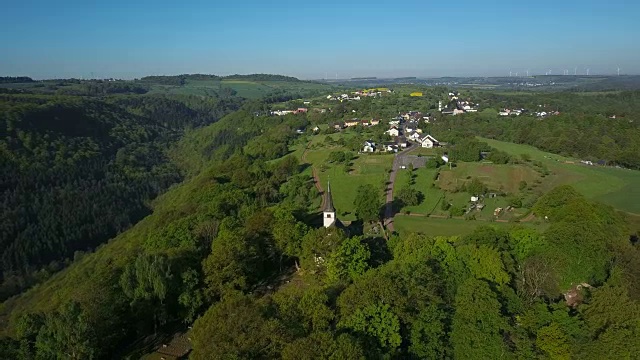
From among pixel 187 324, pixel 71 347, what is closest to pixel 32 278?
pixel 187 324

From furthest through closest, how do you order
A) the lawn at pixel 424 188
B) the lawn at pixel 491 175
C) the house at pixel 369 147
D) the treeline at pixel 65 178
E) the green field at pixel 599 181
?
the house at pixel 369 147, the treeline at pixel 65 178, the lawn at pixel 491 175, the green field at pixel 599 181, the lawn at pixel 424 188

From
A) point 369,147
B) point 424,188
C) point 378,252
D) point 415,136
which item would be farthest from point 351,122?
point 378,252

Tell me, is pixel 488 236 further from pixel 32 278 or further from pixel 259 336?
pixel 32 278

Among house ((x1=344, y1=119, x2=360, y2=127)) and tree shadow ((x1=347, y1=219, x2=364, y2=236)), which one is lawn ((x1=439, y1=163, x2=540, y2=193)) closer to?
→ tree shadow ((x1=347, y1=219, x2=364, y2=236))

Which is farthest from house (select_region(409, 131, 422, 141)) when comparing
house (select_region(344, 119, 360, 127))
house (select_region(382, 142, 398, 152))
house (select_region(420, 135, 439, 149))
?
house (select_region(344, 119, 360, 127))

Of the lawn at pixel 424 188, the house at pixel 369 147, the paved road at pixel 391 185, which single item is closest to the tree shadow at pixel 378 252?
the paved road at pixel 391 185

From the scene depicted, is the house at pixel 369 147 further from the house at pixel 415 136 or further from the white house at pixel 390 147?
the house at pixel 415 136

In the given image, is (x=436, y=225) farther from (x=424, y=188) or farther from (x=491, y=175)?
(x=491, y=175)
